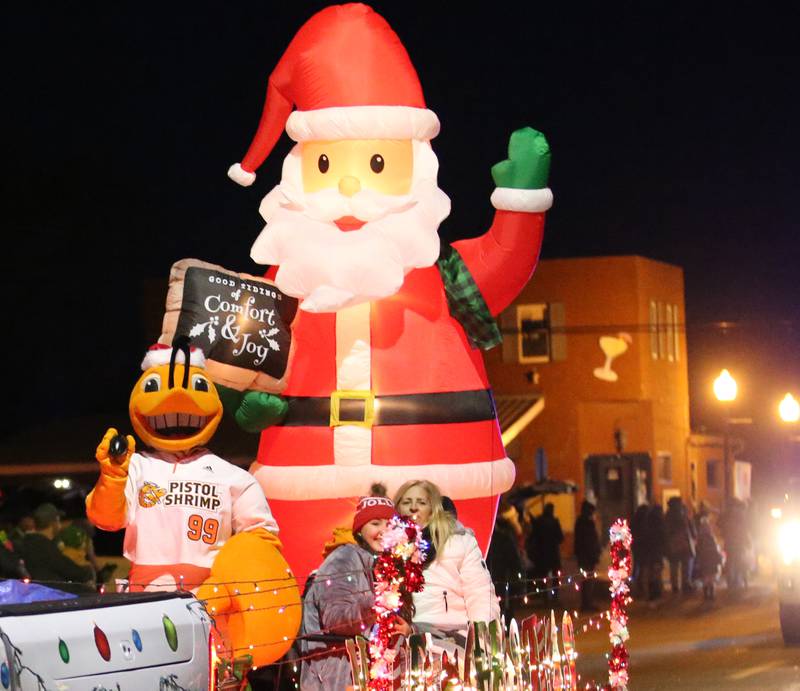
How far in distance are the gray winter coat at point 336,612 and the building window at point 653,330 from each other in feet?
85.1

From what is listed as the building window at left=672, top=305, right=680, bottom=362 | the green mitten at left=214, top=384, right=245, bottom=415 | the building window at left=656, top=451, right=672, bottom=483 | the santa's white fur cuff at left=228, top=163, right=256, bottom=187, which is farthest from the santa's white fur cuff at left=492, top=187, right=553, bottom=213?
the building window at left=672, top=305, right=680, bottom=362

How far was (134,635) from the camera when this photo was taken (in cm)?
597

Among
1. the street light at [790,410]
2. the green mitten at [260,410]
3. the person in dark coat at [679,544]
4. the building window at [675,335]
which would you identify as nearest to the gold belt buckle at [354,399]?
the green mitten at [260,410]

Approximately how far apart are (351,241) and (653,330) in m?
24.7

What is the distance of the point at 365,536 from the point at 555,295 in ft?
81.2

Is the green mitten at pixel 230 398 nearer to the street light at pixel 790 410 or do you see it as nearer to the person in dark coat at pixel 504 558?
the person in dark coat at pixel 504 558

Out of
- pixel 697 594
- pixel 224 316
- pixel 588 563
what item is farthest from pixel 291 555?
pixel 697 594

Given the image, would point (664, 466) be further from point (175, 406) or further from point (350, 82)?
point (175, 406)

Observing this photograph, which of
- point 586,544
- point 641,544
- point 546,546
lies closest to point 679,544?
point 641,544

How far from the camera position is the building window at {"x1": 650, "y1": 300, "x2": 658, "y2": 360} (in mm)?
33469

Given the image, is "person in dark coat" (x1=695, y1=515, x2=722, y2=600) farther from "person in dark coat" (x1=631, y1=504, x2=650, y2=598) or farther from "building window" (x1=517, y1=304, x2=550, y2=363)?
"building window" (x1=517, y1=304, x2=550, y2=363)

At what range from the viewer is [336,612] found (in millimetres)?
7809

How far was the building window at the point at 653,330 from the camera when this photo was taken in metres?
33.5

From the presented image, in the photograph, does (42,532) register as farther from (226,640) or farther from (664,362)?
(664,362)
